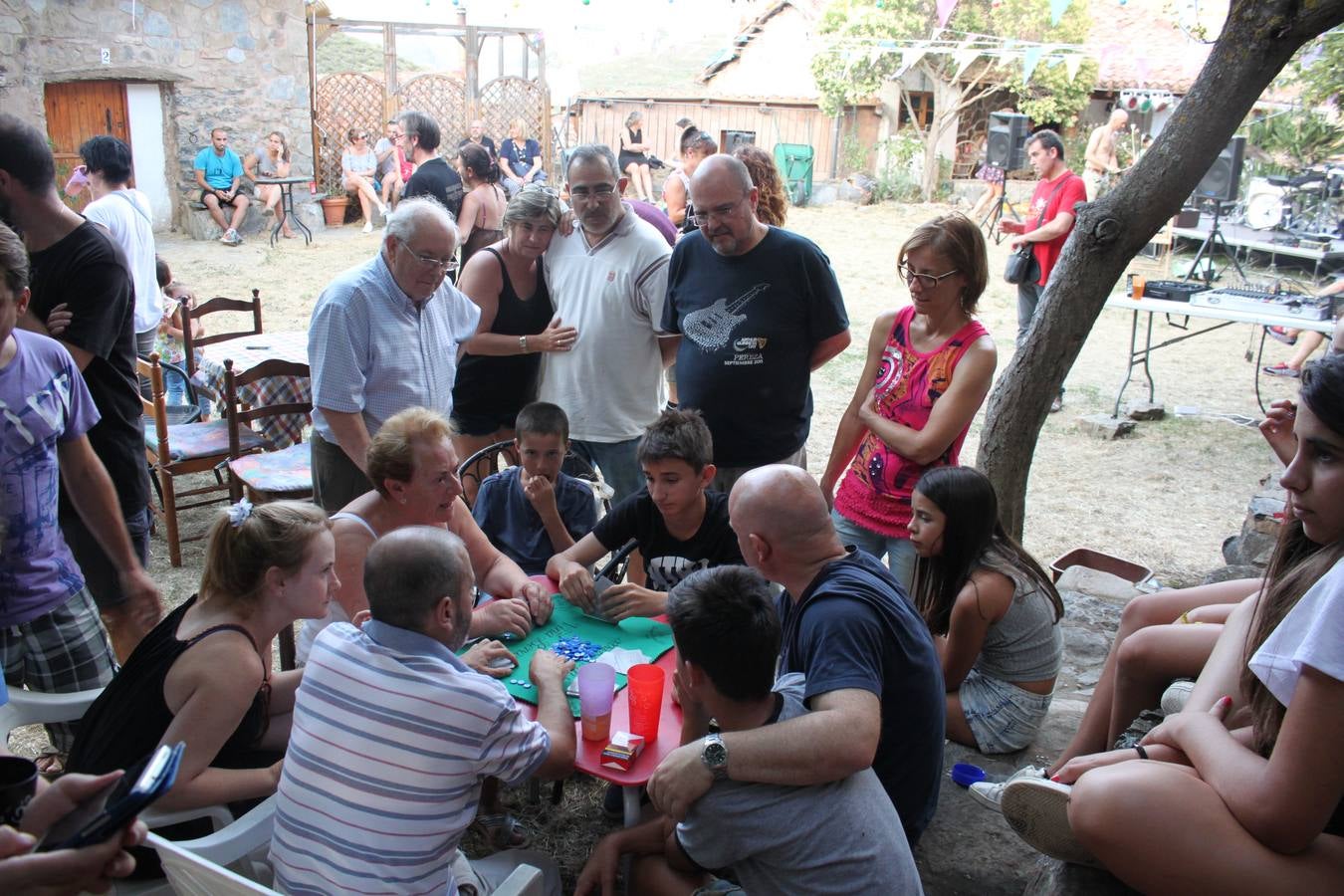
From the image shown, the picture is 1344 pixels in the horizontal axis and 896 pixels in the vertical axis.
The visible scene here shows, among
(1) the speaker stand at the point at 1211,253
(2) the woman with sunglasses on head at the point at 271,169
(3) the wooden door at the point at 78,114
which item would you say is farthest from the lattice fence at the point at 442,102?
(1) the speaker stand at the point at 1211,253

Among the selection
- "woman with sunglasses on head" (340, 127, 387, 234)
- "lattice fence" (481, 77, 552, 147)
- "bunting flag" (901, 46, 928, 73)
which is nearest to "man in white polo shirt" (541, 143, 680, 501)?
"woman with sunglasses on head" (340, 127, 387, 234)

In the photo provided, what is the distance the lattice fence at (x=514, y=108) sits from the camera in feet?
55.5

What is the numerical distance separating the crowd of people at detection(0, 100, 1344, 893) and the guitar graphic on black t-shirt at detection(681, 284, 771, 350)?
12mm

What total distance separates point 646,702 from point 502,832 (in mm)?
870

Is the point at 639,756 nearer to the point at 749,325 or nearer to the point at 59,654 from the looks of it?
the point at 59,654

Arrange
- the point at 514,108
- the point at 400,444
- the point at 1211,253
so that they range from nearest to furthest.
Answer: the point at 400,444 → the point at 1211,253 → the point at 514,108

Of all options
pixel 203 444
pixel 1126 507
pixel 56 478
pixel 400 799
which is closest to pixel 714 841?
pixel 400 799

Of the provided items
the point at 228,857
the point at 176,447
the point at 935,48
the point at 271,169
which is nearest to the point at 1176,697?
the point at 228,857

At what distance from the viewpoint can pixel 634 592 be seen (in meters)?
2.54

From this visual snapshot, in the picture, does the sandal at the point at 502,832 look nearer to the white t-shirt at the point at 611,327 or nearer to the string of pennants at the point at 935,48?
the white t-shirt at the point at 611,327

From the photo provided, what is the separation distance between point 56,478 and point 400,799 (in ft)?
4.48

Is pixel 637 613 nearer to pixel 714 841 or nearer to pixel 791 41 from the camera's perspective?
pixel 714 841

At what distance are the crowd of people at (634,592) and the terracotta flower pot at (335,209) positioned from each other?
11.5 metres

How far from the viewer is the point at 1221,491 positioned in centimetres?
600
